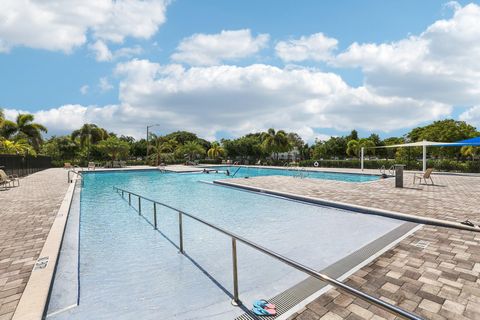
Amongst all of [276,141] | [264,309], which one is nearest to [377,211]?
[264,309]

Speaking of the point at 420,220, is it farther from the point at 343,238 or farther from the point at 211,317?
the point at 211,317

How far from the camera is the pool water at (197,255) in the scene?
11.3ft

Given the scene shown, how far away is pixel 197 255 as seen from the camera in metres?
5.07

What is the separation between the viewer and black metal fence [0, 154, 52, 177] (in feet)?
56.5

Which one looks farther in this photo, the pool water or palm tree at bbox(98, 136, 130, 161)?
palm tree at bbox(98, 136, 130, 161)

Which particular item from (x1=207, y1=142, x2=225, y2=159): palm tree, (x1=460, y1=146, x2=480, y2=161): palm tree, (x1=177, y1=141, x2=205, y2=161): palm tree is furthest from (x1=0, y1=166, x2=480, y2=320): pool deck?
(x1=207, y1=142, x2=225, y2=159): palm tree

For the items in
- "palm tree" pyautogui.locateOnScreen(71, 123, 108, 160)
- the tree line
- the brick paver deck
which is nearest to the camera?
the brick paver deck

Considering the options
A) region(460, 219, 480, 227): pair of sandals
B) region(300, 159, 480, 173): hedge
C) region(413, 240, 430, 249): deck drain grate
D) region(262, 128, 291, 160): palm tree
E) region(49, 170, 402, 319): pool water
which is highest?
region(262, 128, 291, 160): palm tree

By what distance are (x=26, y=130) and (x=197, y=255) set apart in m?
34.2

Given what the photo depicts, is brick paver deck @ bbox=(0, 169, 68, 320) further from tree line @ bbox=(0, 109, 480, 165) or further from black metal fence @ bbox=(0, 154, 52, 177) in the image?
tree line @ bbox=(0, 109, 480, 165)

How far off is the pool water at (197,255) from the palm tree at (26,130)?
89.4 ft

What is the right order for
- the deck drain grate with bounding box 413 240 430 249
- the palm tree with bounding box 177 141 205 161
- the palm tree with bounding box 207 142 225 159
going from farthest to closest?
1. the palm tree with bounding box 207 142 225 159
2. the palm tree with bounding box 177 141 205 161
3. the deck drain grate with bounding box 413 240 430 249

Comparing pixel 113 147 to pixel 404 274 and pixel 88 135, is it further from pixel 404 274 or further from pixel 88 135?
pixel 404 274

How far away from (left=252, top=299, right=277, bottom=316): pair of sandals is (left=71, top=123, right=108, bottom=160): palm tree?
136 feet
